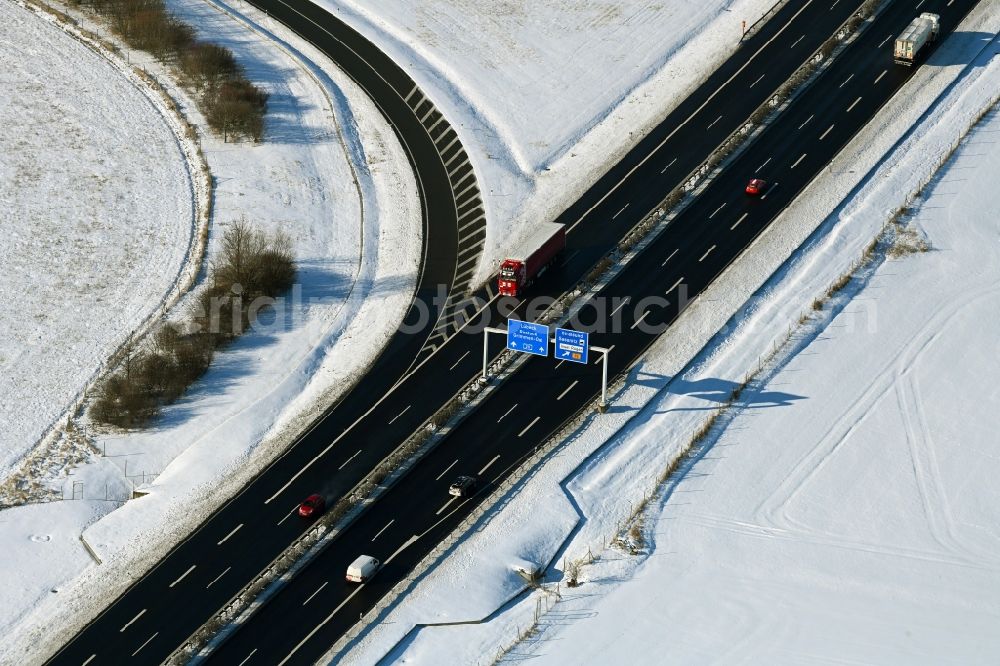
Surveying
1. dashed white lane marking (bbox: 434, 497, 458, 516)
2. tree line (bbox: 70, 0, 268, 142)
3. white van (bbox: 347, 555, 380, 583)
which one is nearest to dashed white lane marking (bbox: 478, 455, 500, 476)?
dashed white lane marking (bbox: 434, 497, 458, 516)

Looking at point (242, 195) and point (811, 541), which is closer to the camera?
point (811, 541)

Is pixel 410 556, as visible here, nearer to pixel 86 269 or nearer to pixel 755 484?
pixel 755 484

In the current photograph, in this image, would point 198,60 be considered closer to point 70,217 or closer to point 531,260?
point 70,217

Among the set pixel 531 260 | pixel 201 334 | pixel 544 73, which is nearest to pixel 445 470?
pixel 531 260

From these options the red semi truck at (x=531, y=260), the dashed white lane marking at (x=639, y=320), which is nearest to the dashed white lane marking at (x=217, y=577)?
the red semi truck at (x=531, y=260)

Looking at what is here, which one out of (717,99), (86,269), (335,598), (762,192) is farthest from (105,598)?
(717,99)

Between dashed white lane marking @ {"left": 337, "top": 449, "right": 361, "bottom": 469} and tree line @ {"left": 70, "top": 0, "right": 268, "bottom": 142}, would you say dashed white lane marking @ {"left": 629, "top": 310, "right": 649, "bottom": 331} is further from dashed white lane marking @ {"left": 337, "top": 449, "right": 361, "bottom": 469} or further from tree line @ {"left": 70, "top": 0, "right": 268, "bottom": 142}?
tree line @ {"left": 70, "top": 0, "right": 268, "bottom": 142}

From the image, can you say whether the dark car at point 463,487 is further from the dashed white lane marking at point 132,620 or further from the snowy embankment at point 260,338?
the dashed white lane marking at point 132,620
